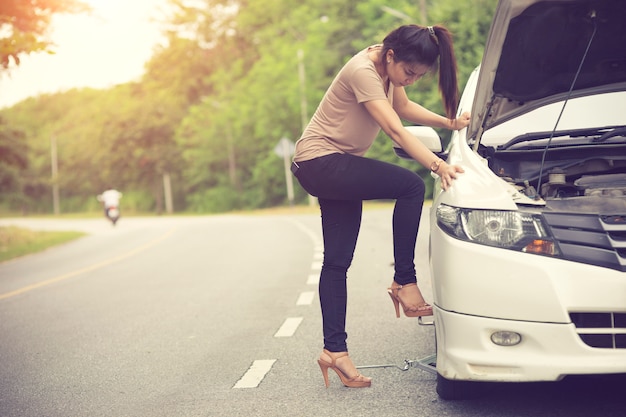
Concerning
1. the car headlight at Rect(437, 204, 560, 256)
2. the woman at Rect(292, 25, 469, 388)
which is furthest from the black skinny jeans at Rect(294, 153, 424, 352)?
the car headlight at Rect(437, 204, 560, 256)

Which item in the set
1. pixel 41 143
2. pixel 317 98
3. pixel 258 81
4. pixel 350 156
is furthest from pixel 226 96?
pixel 350 156

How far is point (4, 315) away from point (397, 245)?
5.41 metres

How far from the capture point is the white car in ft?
11.8

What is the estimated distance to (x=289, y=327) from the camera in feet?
22.7

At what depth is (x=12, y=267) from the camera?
16047 millimetres

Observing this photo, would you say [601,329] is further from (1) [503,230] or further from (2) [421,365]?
(2) [421,365]

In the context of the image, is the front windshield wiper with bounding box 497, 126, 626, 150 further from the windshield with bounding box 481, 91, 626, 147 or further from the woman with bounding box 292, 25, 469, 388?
the woman with bounding box 292, 25, 469, 388

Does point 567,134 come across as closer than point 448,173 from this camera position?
No

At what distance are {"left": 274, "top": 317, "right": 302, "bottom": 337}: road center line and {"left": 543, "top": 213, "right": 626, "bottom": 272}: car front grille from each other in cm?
322

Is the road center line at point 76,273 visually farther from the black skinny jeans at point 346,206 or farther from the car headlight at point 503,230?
the car headlight at point 503,230

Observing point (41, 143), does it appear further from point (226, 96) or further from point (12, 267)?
point (12, 267)

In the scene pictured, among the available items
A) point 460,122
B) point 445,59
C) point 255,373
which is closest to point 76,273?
point 255,373

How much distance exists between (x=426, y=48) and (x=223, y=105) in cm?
5802

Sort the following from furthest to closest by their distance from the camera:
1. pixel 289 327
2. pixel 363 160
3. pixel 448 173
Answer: pixel 289 327
pixel 363 160
pixel 448 173
